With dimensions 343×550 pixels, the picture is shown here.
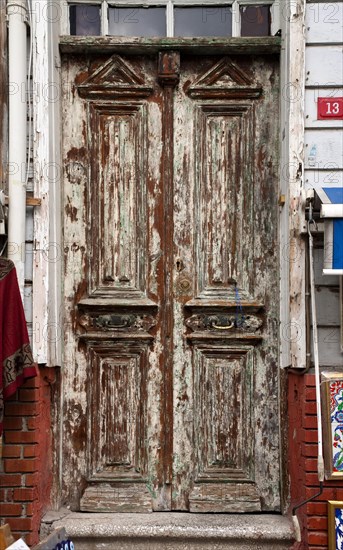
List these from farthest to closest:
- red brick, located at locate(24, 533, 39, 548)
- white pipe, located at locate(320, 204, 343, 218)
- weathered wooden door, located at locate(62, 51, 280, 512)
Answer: weathered wooden door, located at locate(62, 51, 280, 512)
red brick, located at locate(24, 533, 39, 548)
white pipe, located at locate(320, 204, 343, 218)

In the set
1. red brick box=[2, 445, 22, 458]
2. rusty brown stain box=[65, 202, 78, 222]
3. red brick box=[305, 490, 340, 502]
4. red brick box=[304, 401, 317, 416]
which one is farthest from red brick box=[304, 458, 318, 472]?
→ rusty brown stain box=[65, 202, 78, 222]

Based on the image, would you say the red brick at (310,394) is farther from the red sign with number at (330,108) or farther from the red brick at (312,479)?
the red sign with number at (330,108)

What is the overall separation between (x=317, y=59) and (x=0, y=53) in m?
1.93

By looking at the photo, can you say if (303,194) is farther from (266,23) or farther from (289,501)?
(289,501)

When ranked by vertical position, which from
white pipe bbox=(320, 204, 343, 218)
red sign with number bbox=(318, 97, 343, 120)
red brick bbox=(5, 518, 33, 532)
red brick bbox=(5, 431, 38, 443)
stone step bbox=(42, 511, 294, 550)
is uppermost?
red sign with number bbox=(318, 97, 343, 120)

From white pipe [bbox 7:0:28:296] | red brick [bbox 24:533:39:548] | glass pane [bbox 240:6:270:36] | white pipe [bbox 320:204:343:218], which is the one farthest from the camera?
glass pane [bbox 240:6:270:36]

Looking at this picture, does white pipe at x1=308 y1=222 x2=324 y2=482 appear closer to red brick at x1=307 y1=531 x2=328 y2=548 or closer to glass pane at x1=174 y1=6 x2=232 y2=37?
red brick at x1=307 y1=531 x2=328 y2=548

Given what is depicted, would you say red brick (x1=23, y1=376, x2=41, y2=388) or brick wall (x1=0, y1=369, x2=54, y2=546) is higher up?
red brick (x1=23, y1=376, x2=41, y2=388)

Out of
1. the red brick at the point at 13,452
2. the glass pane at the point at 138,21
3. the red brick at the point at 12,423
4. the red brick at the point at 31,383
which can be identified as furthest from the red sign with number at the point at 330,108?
the red brick at the point at 13,452

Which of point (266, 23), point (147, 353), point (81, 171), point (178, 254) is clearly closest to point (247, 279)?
point (178, 254)

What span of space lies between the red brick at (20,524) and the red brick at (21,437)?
453 millimetres

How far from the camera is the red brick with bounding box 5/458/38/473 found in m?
4.34

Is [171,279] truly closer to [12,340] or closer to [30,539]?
[12,340]

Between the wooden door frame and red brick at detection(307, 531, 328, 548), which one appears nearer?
red brick at detection(307, 531, 328, 548)
